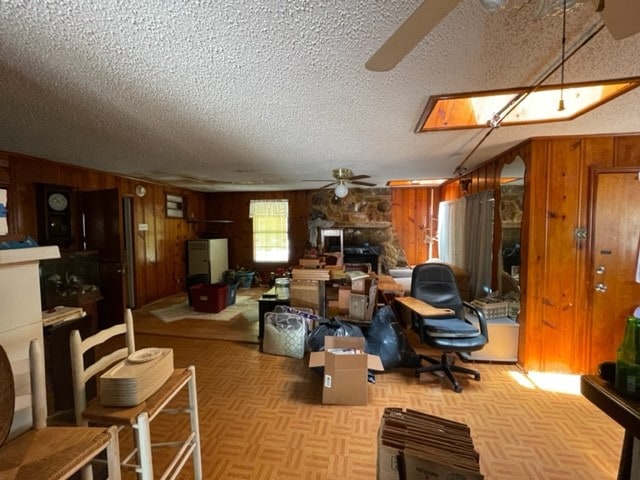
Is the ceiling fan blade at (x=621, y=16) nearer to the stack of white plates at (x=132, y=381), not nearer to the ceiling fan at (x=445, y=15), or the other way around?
the ceiling fan at (x=445, y=15)

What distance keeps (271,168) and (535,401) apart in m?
3.72

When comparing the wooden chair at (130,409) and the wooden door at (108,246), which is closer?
the wooden chair at (130,409)

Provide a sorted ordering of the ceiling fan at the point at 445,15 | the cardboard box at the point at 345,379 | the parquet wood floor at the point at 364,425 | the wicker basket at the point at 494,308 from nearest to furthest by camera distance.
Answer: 1. the ceiling fan at the point at 445,15
2. the parquet wood floor at the point at 364,425
3. the cardboard box at the point at 345,379
4. the wicker basket at the point at 494,308

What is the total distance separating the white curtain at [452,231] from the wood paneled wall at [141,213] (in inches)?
200

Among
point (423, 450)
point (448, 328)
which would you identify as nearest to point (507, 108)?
point (448, 328)

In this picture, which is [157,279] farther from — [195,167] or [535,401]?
[535,401]

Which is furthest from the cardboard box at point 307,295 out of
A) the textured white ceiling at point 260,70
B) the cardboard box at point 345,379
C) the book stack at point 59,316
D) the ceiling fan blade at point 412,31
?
the ceiling fan blade at point 412,31

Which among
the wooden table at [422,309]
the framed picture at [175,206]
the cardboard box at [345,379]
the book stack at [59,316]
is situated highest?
the framed picture at [175,206]

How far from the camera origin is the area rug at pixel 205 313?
4.32 meters

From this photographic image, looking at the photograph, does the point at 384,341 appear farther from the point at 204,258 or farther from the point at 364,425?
the point at 204,258

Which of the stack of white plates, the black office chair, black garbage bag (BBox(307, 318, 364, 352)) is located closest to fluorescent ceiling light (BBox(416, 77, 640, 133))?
the black office chair

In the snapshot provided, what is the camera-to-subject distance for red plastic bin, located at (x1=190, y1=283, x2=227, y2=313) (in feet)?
15.1

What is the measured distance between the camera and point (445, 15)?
70 cm

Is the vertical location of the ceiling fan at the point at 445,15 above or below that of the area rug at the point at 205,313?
above
